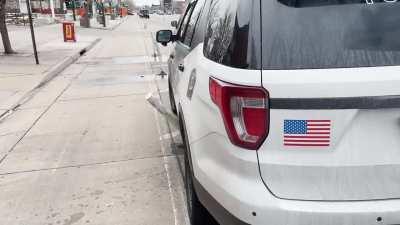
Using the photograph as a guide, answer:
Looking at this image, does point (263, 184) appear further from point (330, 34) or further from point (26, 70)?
point (26, 70)

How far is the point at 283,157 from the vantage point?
7.20 ft

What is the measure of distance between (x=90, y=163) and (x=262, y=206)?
3475 millimetres

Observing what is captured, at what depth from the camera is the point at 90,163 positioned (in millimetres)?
5316

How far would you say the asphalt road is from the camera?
13.4 ft

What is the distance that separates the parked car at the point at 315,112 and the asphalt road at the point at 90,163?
1815mm

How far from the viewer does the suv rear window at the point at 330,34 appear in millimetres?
2117

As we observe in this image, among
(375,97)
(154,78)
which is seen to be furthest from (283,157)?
(154,78)

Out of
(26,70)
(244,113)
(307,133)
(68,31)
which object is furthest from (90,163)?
(68,31)

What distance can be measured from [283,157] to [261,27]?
63cm

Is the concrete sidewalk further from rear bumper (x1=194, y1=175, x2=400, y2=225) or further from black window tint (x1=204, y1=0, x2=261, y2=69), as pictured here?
rear bumper (x1=194, y1=175, x2=400, y2=225)

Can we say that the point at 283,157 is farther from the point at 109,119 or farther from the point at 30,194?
the point at 109,119

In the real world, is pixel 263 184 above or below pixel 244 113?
below

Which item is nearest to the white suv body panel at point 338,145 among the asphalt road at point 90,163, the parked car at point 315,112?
the parked car at point 315,112

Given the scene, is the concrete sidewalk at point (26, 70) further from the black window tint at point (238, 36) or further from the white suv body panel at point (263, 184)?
the white suv body panel at point (263, 184)
